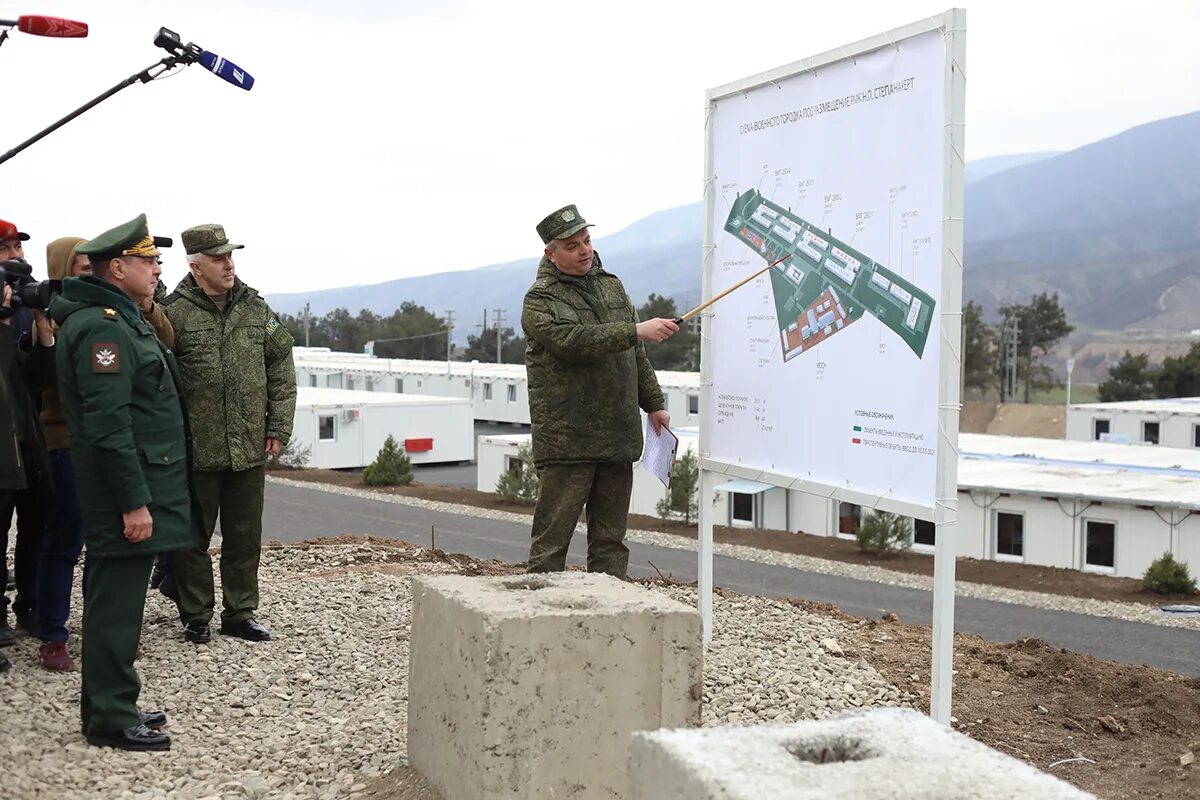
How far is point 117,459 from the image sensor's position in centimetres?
417

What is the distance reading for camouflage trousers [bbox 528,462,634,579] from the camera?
17.2 feet

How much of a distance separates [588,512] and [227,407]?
1674 millimetres

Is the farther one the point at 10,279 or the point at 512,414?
the point at 512,414

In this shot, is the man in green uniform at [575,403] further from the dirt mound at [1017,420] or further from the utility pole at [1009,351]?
the utility pole at [1009,351]

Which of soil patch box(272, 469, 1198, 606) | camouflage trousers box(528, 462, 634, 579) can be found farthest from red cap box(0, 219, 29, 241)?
soil patch box(272, 469, 1198, 606)

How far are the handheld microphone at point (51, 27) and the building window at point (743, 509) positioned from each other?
18088mm

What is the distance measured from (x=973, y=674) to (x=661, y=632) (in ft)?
8.96

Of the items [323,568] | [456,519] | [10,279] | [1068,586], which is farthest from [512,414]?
[10,279]

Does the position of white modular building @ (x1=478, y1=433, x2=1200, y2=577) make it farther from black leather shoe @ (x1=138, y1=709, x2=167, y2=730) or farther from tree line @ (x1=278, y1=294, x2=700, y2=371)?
tree line @ (x1=278, y1=294, x2=700, y2=371)

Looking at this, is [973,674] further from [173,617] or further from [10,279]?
[10,279]

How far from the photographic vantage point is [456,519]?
1886 cm

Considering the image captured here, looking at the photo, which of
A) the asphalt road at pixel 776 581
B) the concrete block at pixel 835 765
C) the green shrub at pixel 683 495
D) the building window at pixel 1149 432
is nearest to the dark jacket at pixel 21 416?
the concrete block at pixel 835 765

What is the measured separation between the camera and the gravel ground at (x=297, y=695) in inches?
161

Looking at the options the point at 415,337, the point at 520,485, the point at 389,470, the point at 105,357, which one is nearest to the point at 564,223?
the point at 105,357
